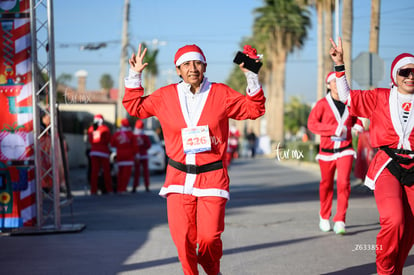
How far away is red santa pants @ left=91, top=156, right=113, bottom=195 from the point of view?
17766 millimetres

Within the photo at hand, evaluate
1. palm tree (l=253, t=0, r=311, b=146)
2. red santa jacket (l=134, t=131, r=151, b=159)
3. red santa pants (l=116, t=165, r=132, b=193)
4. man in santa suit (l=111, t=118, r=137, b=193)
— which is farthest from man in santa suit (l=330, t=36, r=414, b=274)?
palm tree (l=253, t=0, r=311, b=146)

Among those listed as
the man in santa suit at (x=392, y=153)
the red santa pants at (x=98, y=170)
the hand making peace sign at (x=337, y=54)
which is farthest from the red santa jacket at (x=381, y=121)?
the red santa pants at (x=98, y=170)

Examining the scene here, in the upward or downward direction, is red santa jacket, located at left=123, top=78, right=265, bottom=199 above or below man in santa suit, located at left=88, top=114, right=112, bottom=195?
above

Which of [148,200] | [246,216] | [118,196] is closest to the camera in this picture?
[246,216]

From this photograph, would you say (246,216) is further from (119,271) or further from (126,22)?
(126,22)

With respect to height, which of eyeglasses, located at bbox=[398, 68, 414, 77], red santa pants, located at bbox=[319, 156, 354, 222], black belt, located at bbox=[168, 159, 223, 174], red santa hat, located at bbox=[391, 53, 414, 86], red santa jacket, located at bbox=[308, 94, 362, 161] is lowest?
red santa pants, located at bbox=[319, 156, 354, 222]

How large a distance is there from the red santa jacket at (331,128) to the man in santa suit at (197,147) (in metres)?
4.13

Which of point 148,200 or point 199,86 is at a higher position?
point 199,86

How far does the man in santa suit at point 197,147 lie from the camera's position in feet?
18.4

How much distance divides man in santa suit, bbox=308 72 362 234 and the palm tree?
45.5m

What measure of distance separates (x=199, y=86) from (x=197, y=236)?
1.28 m

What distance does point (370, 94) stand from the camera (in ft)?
A: 20.0

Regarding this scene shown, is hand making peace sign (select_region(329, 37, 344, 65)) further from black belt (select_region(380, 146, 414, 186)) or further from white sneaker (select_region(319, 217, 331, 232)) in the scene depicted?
white sneaker (select_region(319, 217, 331, 232))

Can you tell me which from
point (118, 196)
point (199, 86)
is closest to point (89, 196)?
point (118, 196)
